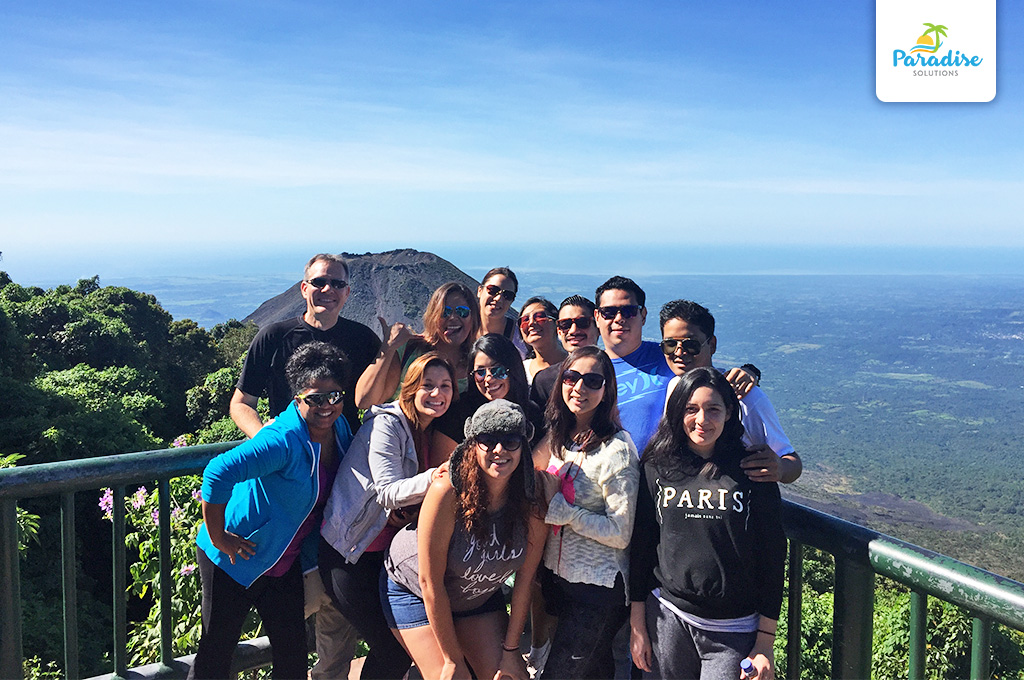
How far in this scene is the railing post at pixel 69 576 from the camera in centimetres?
335

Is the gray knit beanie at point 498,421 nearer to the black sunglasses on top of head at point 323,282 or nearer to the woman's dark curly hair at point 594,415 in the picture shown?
the woman's dark curly hair at point 594,415

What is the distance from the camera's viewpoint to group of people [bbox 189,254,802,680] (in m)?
3.19

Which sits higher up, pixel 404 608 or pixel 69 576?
pixel 69 576

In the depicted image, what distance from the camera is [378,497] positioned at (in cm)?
343

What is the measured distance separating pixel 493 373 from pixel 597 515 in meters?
0.79

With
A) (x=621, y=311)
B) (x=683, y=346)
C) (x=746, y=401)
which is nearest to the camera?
(x=746, y=401)

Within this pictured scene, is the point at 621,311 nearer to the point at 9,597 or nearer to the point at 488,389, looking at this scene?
the point at 488,389

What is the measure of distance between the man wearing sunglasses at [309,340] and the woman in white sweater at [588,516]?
1.08m

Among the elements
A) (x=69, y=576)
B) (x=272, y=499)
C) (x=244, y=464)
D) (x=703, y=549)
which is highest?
(x=244, y=464)

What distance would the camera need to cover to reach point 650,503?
337 cm

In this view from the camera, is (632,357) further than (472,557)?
Yes

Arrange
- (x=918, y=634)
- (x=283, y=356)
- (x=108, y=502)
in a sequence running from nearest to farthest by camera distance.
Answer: (x=918, y=634)
(x=283, y=356)
(x=108, y=502)

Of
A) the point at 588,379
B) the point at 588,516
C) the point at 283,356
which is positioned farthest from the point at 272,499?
the point at 588,379

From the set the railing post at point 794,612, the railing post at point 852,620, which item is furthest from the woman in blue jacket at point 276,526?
the railing post at point 852,620
